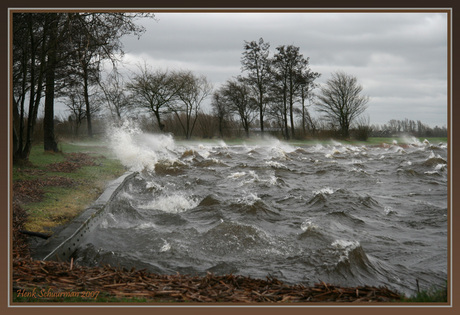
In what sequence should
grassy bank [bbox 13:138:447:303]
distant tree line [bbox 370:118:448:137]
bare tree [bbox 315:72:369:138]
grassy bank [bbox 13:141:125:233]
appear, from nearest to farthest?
grassy bank [bbox 13:138:447:303] < distant tree line [bbox 370:118:448:137] < grassy bank [bbox 13:141:125:233] < bare tree [bbox 315:72:369:138]

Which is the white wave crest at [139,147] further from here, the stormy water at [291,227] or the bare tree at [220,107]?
the bare tree at [220,107]

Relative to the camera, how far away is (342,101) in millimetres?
9055

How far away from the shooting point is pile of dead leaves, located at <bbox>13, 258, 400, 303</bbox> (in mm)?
3568

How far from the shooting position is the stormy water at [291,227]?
515cm

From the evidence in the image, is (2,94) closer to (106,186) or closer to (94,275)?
(94,275)

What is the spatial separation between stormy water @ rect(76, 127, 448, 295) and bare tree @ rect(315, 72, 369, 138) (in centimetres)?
148

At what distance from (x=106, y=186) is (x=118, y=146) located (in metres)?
8.83

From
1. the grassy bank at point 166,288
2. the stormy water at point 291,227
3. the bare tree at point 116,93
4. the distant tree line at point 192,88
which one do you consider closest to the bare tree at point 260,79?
the distant tree line at point 192,88

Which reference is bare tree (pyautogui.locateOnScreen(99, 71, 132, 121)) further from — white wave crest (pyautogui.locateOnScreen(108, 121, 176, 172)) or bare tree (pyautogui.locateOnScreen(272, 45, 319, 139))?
bare tree (pyautogui.locateOnScreen(272, 45, 319, 139))

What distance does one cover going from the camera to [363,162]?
1627cm

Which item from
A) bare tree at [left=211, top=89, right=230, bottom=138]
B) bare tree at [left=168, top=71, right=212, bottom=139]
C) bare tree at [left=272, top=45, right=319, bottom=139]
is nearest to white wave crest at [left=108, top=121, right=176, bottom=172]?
bare tree at [left=168, top=71, right=212, bottom=139]

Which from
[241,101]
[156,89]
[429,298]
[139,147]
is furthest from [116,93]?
[429,298]

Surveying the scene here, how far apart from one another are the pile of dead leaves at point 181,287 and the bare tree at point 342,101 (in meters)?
3.91
